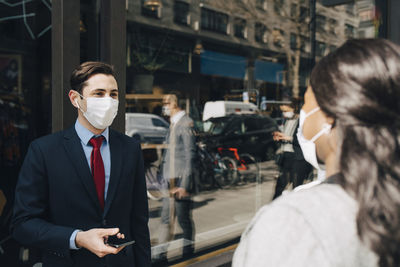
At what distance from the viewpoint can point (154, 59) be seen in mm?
9148

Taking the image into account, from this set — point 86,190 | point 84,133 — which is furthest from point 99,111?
point 86,190

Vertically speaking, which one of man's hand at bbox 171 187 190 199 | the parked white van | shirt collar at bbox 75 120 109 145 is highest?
the parked white van

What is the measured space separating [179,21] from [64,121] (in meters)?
8.69

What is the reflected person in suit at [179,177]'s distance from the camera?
14.4 feet

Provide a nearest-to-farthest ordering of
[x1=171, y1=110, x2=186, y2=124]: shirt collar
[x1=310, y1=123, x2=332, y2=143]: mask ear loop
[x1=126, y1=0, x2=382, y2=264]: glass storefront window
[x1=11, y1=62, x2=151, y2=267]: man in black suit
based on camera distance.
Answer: [x1=310, y1=123, x2=332, y2=143]: mask ear loop
[x1=11, y1=62, x2=151, y2=267]: man in black suit
[x1=171, y1=110, x2=186, y2=124]: shirt collar
[x1=126, y1=0, x2=382, y2=264]: glass storefront window

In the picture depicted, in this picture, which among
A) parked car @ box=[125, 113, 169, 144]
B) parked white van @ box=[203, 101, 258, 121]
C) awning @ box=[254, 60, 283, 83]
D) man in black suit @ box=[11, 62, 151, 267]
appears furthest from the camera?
awning @ box=[254, 60, 283, 83]

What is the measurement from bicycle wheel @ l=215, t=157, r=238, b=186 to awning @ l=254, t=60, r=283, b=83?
13.8 ft

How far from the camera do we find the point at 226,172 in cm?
764

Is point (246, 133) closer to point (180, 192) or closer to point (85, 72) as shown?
point (180, 192)

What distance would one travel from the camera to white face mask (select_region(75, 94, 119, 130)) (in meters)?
1.80

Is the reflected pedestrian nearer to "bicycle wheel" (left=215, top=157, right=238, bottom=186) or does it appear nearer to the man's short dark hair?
"bicycle wheel" (left=215, top=157, right=238, bottom=186)

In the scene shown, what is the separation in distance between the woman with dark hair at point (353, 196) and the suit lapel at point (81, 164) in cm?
101

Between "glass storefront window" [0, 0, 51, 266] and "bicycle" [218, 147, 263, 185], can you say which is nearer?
"glass storefront window" [0, 0, 51, 266]

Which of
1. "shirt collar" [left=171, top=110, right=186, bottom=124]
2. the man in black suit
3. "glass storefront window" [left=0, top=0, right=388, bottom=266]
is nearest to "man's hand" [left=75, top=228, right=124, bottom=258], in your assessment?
the man in black suit
